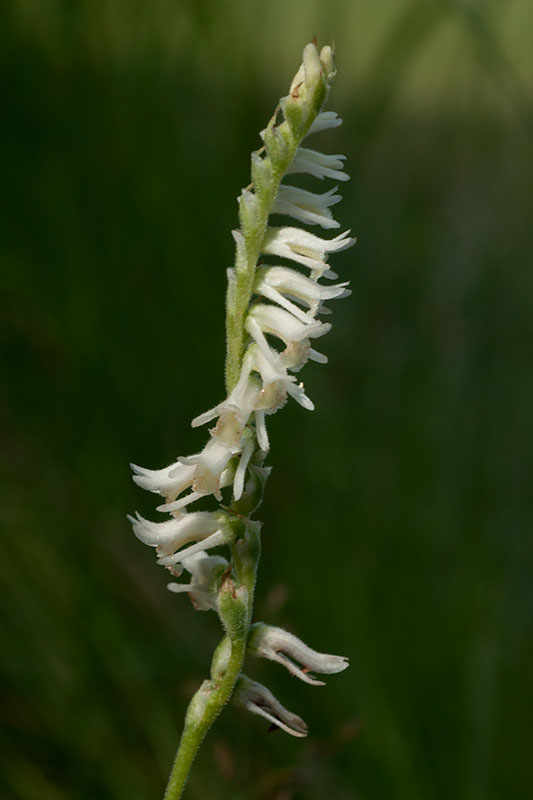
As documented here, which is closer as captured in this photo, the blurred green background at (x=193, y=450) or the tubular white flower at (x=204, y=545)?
the tubular white flower at (x=204, y=545)

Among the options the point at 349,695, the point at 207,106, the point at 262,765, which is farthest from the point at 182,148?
the point at 262,765

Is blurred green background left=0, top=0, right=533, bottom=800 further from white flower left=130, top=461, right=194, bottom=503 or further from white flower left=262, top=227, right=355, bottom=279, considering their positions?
white flower left=262, top=227, right=355, bottom=279

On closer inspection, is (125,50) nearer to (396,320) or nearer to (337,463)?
(337,463)

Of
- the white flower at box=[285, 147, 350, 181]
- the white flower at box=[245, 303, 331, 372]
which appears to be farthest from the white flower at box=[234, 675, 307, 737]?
the white flower at box=[285, 147, 350, 181]

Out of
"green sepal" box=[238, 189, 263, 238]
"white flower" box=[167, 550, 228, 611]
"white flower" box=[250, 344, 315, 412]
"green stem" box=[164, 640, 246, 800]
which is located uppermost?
"green sepal" box=[238, 189, 263, 238]

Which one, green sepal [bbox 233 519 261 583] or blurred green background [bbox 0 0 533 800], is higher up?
blurred green background [bbox 0 0 533 800]

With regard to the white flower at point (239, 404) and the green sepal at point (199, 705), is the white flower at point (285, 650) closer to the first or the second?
the green sepal at point (199, 705)

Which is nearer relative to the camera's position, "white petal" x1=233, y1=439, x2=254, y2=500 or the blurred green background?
"white petal" x1=233, y1=439, x2=254, y2=500

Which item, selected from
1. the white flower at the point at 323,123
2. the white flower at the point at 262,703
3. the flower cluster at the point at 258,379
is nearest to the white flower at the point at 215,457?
the flower cluster at the point at 258,379
